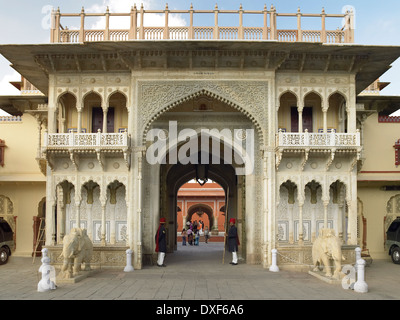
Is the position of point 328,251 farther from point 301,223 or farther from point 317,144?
point 317,144

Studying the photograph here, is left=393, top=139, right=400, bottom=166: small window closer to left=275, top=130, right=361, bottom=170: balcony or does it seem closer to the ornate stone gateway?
the ornate stone gateway

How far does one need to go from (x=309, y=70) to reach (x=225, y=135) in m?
Result: 3.58

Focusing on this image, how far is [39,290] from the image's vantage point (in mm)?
10375

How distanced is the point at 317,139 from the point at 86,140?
7.40 metres

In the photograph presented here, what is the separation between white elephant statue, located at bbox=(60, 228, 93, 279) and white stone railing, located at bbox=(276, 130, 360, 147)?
661 centimetres

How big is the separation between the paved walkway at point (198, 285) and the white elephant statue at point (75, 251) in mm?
485

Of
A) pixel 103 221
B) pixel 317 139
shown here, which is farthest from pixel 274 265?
pixel 103 221

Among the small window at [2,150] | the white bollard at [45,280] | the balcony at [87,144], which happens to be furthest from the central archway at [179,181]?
the white bollard at [45,280]

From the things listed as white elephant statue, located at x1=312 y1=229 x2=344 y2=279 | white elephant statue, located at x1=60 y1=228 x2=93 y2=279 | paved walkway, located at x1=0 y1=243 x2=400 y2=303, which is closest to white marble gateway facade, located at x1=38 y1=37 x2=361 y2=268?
paved walkway, located at x1=0 y1=243 x2=400 y2=303

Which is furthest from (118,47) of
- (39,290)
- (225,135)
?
(39,290)

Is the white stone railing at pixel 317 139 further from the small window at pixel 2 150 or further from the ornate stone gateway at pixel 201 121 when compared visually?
the small window at pixel 2 150

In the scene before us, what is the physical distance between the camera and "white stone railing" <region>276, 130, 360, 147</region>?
14383 millimetres

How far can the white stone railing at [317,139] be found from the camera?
47.2 ft

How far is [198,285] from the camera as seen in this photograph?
11.5 m
